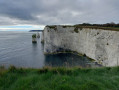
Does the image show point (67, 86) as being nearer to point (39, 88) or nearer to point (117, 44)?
point (39, 88)

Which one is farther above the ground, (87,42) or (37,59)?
(87,42)

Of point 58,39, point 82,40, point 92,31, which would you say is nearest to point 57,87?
point 92,31

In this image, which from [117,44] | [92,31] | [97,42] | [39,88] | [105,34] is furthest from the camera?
[92,31]

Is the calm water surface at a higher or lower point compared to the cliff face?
lower

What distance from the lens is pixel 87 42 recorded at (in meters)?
27.6

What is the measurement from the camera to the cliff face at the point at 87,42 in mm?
17489

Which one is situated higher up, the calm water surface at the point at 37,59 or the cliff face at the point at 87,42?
the cliff face at the point at 87,42

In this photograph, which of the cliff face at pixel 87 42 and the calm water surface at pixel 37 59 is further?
the calm water surface at pixel 37 59

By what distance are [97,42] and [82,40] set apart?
7.88 metres

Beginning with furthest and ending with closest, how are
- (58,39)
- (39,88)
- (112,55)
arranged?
(58,39), (112,55), (39,88)

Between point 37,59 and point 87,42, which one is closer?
point 37,59

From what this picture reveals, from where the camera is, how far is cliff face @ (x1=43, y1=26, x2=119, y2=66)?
17489 mm

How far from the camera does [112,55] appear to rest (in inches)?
675

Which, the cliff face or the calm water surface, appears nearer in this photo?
the cliff face
